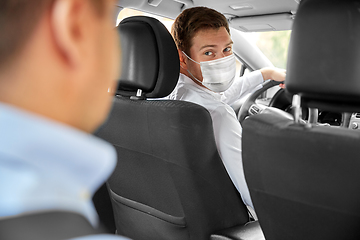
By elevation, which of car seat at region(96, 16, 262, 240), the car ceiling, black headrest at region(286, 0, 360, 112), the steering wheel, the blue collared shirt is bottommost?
the steering wheel

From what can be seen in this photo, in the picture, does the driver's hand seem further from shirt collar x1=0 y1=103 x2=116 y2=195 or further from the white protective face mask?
shirt collar x1=0 y1=103 x2=116 y2=195

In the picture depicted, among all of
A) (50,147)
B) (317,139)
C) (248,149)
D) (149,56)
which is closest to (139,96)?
(149,56)

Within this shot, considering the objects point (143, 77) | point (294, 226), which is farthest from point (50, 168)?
point (143, 77)

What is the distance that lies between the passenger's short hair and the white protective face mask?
8cm

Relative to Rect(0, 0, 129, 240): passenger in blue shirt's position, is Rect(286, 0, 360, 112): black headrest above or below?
below

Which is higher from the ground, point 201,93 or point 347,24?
point 347,24

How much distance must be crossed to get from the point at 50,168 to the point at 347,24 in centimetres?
97

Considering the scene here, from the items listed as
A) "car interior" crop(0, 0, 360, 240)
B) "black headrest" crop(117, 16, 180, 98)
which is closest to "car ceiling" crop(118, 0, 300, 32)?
"car interior" crop(0, 0, 360, 240)

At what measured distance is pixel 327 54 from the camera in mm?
1152

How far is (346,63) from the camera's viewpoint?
112cm

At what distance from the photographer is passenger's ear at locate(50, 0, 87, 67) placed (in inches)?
16.0

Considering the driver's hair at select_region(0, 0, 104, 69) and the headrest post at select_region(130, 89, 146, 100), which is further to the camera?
the headrest post at select_region(130, 89, 146, 100)

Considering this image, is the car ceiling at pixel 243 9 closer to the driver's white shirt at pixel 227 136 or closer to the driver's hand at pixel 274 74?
the driver's hand at pixel 274 74

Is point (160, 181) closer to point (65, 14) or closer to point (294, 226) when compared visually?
point (294, 226)
